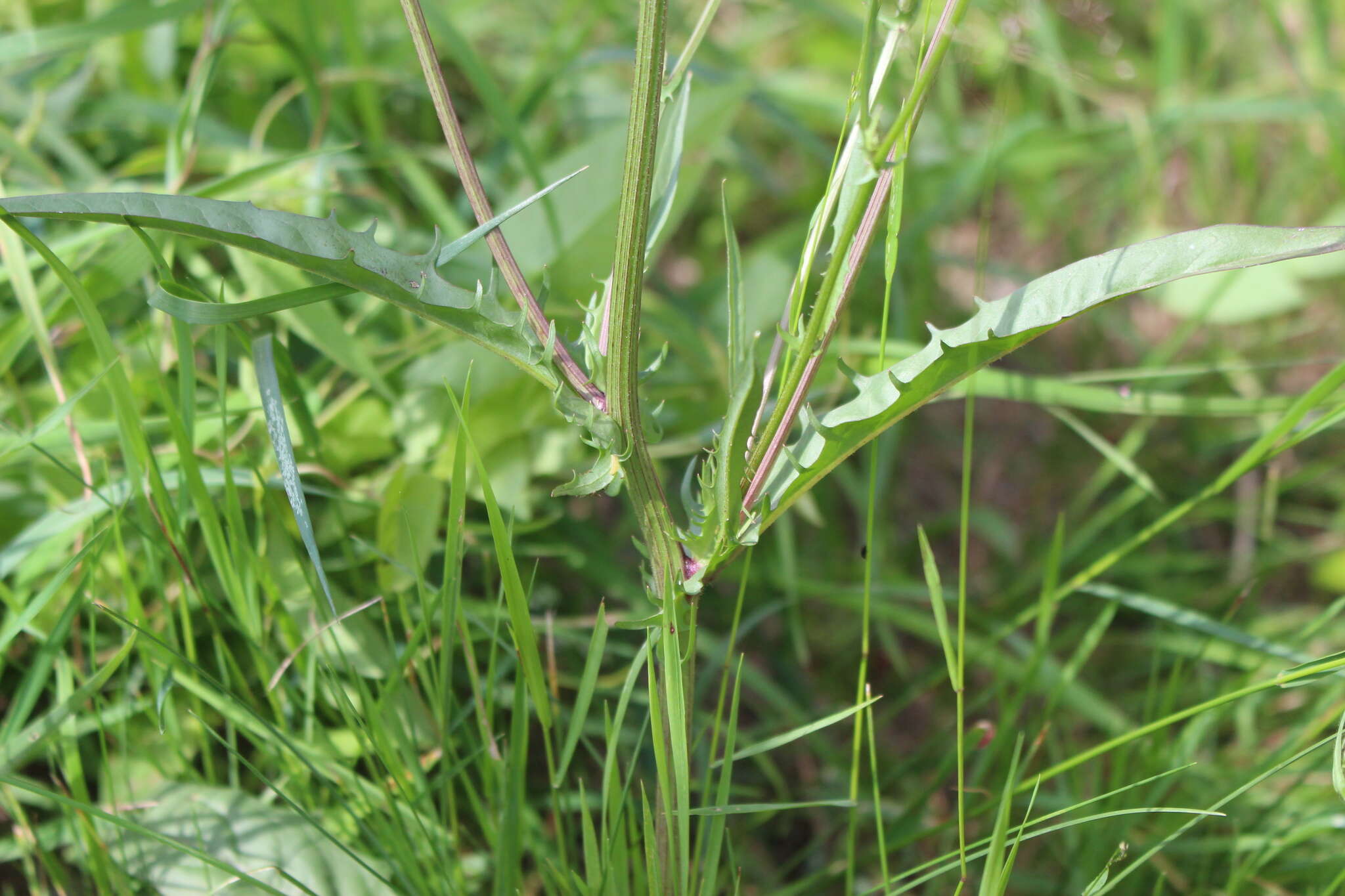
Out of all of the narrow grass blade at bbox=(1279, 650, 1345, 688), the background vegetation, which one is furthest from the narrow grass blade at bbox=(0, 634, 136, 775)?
the narrow grass blade at bbox=(1279, 650, 1345, 688)

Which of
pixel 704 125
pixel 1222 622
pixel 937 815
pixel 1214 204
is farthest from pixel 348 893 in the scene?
pixel 1214 204

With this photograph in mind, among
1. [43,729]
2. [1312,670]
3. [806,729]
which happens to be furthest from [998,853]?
[43,729]

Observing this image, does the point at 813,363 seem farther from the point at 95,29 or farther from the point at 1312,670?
the point at 95,29

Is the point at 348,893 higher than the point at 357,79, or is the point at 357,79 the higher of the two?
the point at 357,79

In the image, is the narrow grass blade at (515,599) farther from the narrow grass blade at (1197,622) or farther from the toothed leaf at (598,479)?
the narrow grass blade at (1197,622)

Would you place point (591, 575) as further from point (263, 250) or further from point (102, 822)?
point (263, 250)
